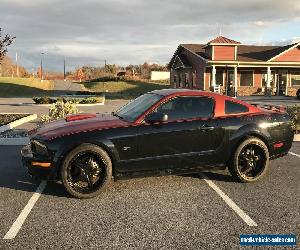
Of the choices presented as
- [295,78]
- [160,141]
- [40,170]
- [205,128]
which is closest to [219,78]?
[295,78]

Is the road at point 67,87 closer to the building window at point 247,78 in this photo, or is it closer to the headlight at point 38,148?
the building window at point 247,78

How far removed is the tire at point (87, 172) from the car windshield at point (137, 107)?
33.7 inches

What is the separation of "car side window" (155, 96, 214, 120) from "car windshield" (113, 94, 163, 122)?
238 millimetres

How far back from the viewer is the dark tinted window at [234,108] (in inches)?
257

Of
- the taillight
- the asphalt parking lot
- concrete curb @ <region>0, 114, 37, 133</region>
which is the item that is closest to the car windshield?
the asphalt parking lot

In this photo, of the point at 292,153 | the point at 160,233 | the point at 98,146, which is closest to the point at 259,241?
the point at 160,233

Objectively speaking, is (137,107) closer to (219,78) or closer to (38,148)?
(38,148)

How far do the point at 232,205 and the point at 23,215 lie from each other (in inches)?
116

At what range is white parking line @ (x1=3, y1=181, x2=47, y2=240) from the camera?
4449 mm

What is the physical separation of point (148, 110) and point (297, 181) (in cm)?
300

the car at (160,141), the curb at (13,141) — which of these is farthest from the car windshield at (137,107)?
the curb at (13,141)

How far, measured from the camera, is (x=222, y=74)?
1464 inches

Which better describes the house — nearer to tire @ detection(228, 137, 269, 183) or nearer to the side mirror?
tire @ detection(228, 137, 269, 183)

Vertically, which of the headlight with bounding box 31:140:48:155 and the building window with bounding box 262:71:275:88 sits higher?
the building window with bounding box 262:71:275:88
